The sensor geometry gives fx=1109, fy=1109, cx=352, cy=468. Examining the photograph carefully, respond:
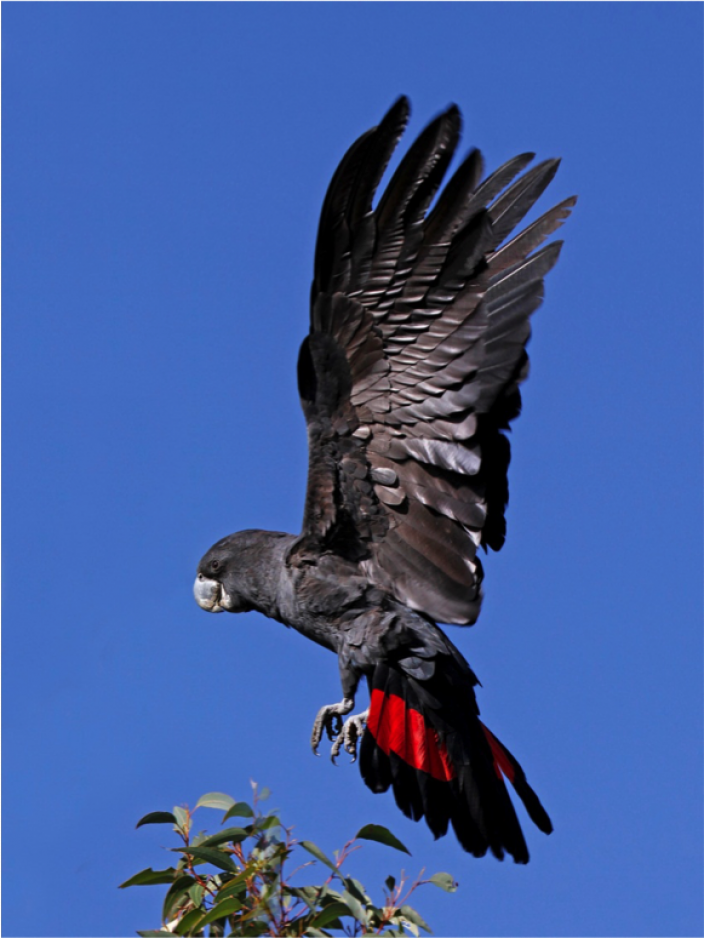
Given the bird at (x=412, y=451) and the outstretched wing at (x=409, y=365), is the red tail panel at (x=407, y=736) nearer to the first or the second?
the bird at (x=412, y=451)

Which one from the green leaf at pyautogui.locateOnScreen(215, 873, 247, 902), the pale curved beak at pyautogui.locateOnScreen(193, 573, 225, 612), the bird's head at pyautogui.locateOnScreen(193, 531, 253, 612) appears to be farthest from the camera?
the pale curved beak at pyautogui.locateOnScreen(193, 573, 225, 612)

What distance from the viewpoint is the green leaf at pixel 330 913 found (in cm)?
273

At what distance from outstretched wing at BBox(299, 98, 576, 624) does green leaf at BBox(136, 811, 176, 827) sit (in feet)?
4.74

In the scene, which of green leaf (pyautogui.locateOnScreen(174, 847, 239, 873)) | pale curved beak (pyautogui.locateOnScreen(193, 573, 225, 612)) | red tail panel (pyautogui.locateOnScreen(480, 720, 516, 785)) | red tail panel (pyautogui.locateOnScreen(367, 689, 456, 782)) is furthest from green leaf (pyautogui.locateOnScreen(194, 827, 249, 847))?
pale curved beak (pyautogui.locateOnScreen(193, 573, 225, 612))

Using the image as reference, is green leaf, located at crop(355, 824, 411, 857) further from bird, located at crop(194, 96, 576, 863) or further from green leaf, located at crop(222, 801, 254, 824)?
bird, located at crop(194, 96, 576, 863)

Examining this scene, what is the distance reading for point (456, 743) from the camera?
13.3ft

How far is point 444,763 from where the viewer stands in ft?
13.3

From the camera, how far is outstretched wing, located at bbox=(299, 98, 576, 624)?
3.82 metres

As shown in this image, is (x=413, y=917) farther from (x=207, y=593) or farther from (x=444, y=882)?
(x=207, y=593)

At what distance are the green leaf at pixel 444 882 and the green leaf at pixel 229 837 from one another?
0.54 m

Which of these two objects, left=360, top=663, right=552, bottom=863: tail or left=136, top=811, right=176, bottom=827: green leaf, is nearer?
left=136, top=811, right=176, bottom=827: green leaf

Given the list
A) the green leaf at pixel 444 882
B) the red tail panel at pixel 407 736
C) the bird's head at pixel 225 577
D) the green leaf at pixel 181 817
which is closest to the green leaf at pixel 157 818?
the green leaf at pixel 181 817

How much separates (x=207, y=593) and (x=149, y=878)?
2199 mm

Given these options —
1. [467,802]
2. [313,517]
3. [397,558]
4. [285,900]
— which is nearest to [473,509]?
[397,558]
